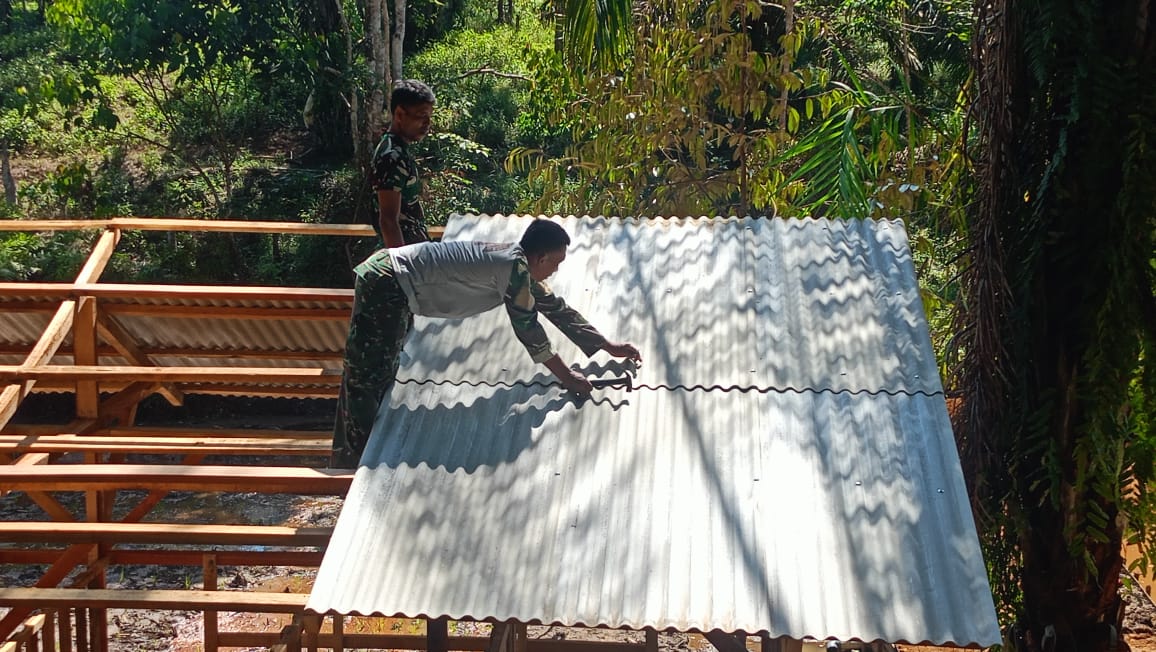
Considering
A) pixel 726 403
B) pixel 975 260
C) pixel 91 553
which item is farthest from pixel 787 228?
pixel 91 553

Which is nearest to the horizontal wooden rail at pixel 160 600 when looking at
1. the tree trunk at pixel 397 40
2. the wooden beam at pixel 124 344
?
the wooden beam at pixel 124 344

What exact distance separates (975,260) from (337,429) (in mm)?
2915

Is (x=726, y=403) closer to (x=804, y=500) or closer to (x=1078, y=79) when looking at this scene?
(x=804, y=500)

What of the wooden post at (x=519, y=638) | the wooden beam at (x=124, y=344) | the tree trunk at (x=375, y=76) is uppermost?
the tree trunk at (x=375, y=76)

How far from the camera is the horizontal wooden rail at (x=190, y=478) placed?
3.54 meters

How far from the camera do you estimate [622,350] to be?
3.81 metres

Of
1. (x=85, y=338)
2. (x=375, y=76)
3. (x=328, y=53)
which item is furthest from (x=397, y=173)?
(x=328, y=53)

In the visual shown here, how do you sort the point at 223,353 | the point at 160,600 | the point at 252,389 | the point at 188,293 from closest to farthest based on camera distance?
the point at 160,600 < the point at 188,293 < the point at 223,353 < the point at 252,389

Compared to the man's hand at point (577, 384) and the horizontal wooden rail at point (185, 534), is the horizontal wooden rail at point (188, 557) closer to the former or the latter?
the horizontal wooden rail at point (185, 534)

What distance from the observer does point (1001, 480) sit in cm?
441

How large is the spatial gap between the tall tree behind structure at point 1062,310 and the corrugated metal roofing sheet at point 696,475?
22.2 inches

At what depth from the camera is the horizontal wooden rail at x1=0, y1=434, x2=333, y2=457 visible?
14.6ft

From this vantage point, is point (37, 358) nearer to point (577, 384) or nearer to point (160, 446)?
point (160, 446)

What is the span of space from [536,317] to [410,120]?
1319 millimetres
